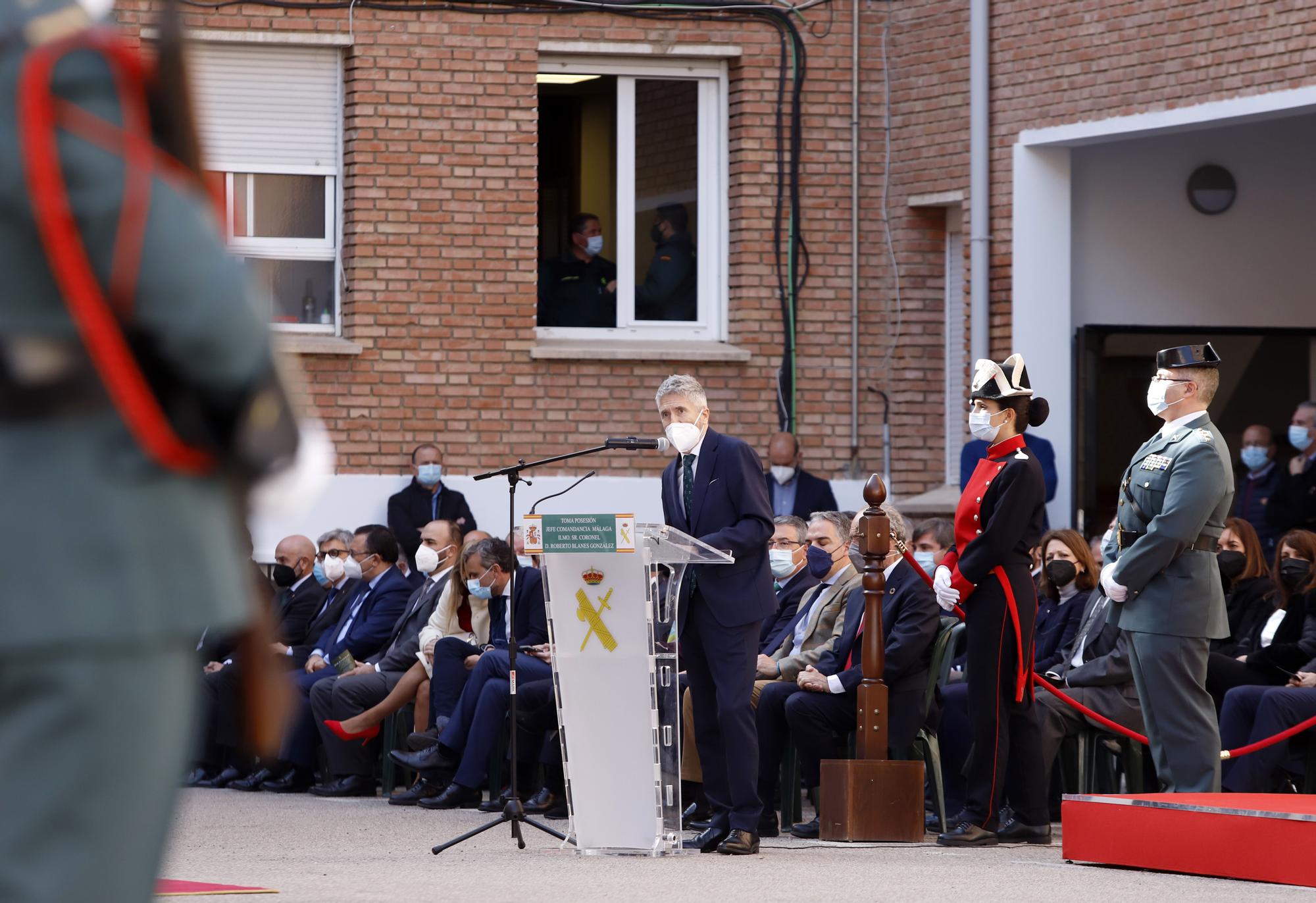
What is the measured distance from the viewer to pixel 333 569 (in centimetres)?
1221

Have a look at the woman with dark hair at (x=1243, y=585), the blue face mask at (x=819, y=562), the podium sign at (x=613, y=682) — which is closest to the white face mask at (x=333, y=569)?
the blue face mask at (x=819, y=562)

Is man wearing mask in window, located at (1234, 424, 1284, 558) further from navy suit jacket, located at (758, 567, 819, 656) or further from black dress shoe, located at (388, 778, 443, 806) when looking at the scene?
black dress shoe, located at (388, 778, 443, 806)

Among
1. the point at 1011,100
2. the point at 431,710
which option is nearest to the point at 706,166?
the point at 1011,100

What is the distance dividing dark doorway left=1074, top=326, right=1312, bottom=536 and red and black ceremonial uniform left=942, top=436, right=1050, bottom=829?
17.5 ft

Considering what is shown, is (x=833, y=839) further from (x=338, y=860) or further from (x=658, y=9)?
(x=658, y=9)

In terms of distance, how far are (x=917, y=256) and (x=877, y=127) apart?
0.97m

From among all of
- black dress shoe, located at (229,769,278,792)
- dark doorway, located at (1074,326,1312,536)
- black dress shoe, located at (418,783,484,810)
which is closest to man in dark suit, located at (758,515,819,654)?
black dress shoe, located at (418,783,484,810)

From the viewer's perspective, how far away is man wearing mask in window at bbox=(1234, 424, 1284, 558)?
11875 mm

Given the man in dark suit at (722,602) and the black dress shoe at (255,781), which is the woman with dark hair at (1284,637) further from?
the black dress shoe at (255,781)

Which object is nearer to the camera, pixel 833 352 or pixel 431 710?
pixel 431 710

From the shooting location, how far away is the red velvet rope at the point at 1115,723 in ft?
27.2

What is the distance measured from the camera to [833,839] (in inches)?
337

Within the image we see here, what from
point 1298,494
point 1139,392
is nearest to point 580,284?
point 1139,392

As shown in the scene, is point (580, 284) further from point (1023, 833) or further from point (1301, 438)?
point (1023, 833)
